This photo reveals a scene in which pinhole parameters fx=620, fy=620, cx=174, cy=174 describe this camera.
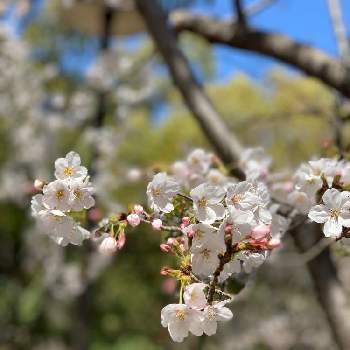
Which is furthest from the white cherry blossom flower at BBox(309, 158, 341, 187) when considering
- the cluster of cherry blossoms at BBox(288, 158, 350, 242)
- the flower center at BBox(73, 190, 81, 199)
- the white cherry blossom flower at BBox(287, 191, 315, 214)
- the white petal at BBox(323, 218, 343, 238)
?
the flower center at BBox(73, 190, 81, 199)

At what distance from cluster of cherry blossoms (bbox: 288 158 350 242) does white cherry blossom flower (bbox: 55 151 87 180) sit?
370 mm

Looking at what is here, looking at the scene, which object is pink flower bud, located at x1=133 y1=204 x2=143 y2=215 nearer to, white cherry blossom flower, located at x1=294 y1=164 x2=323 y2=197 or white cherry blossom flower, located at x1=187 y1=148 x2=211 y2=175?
white cherry blossom flower, located at x1=294 y1=164 x2=323 y2=197

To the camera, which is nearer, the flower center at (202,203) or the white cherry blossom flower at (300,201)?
the flower center at (202,203)

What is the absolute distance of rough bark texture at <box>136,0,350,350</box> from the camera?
1.80 m

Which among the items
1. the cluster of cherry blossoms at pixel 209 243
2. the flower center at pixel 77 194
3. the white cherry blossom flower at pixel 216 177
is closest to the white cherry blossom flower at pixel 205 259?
the cluster of cherry blossoms at pixel 209 243

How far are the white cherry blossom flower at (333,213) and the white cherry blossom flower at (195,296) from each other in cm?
22

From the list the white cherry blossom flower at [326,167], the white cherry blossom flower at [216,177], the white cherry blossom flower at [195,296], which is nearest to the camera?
the white cherry blossom flower at [195,296]

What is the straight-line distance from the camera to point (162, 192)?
996mm

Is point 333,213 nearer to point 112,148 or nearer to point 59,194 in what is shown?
point 59,194

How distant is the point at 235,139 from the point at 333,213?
42.2 inches

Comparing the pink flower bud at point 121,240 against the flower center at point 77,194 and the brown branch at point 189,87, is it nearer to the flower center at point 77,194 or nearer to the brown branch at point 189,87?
the flower center at point 77,194

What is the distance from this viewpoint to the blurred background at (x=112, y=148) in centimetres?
382

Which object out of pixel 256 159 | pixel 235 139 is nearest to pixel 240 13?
pixel 235 139

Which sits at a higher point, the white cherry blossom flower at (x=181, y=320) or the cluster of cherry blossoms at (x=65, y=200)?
the cluster of cherry blossoms at (x=65, y=200)
